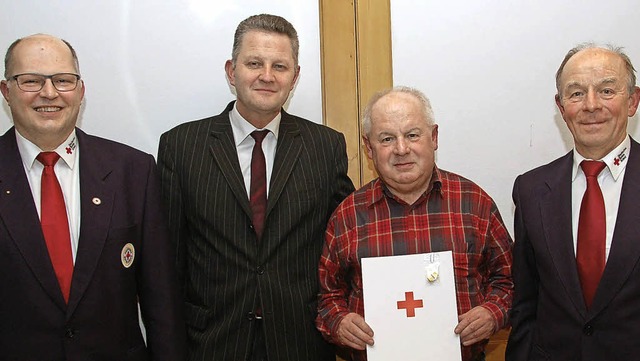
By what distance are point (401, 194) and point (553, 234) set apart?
484 millimetres

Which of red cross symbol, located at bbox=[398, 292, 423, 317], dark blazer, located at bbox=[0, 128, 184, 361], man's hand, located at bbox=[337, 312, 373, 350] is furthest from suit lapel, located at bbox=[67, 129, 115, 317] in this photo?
red cross symbol, located at bbox=[398, 292, 423, 317]

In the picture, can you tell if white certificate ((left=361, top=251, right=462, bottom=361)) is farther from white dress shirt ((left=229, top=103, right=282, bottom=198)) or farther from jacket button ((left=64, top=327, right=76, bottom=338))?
jacket button ((left=64, top=327, right=76, bottom=338))

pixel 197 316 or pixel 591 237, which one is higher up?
pixel 591 237

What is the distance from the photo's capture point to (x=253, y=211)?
6.70ft

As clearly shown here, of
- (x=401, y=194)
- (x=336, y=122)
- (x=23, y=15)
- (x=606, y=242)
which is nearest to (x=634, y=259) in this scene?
(x=606, y=242)

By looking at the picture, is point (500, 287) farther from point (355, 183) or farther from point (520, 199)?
point (355, 183)

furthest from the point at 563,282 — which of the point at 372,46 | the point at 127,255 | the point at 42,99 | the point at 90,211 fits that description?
the point at 42,99

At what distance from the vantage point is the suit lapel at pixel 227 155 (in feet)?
6.65

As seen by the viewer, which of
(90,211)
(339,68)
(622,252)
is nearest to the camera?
(622,252)

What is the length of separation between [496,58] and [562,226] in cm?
93

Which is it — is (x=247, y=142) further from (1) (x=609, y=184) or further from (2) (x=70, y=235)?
(1) (x=609, y=184)

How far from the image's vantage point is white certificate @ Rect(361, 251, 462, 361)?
1.85 metres

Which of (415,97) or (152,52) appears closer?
(415,97)

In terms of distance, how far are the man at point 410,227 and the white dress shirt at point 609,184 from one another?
24 centimetres
